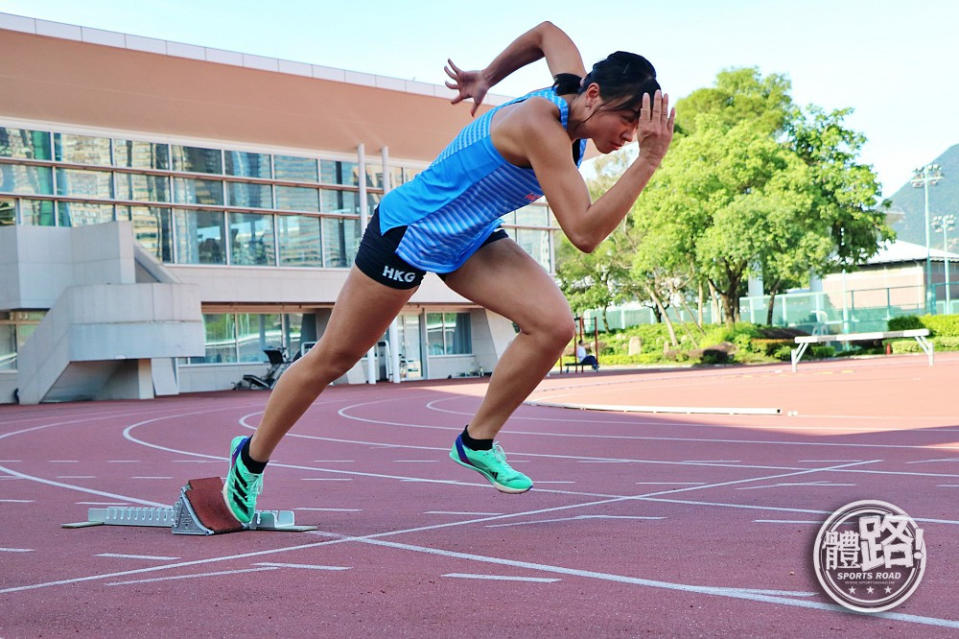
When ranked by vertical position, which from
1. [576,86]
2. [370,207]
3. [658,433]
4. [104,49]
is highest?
[104,49]

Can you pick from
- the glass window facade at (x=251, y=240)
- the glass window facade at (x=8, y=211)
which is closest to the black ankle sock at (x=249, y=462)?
the glass window facade at (x=8, y=211)

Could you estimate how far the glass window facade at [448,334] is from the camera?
1656 inches

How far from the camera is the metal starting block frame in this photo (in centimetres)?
523

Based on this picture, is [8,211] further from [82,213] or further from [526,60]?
[526,60]

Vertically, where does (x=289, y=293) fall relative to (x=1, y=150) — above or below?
below

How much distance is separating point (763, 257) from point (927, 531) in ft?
128

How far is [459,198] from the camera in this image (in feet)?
14.8

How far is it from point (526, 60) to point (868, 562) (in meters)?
2.95

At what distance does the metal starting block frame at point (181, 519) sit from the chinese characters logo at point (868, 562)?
256cm

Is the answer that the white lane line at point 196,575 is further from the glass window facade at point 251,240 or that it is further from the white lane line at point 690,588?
the glass window facade at point 251,240

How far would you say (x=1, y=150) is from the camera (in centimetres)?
3055

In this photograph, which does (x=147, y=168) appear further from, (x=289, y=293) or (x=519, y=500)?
(x=519, y=500)

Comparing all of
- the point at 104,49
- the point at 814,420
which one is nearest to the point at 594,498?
the point at 814,420

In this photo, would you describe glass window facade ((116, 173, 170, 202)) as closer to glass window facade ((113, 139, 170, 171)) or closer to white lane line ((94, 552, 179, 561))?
glass window facade ((113, 139, 170, 171))
